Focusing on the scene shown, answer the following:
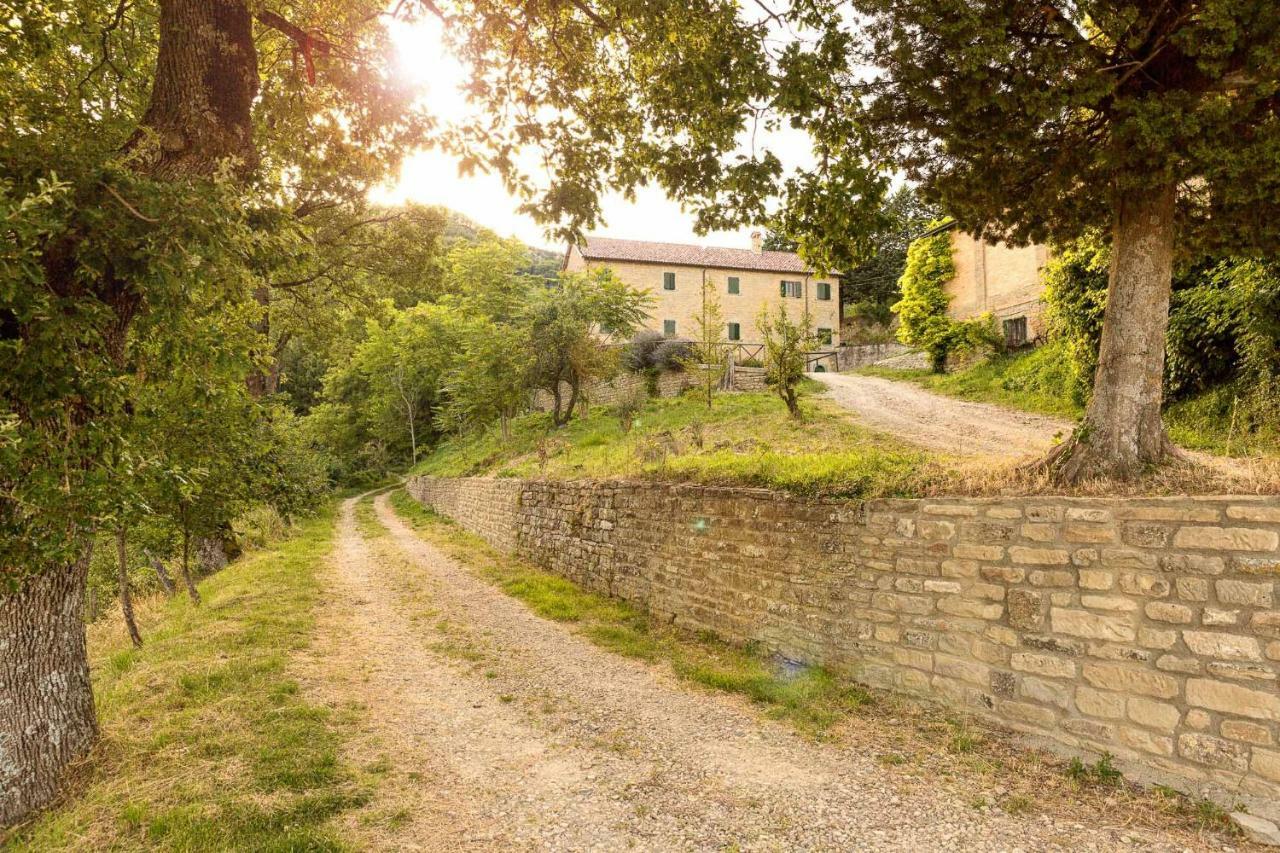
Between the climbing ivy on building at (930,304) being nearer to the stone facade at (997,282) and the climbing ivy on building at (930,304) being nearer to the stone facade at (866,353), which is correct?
the stone facade at (997,282)

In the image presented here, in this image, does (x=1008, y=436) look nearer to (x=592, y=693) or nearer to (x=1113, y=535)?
(x=1113, y=535)

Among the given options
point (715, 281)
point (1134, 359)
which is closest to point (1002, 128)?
point (1134, 359)

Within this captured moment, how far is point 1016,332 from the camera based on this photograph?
799 inches

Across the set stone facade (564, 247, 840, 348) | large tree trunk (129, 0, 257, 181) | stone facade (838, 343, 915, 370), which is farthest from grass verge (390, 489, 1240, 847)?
stone facade (564, 247, 840, 348)

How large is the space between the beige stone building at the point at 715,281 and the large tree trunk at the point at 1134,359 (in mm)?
29304

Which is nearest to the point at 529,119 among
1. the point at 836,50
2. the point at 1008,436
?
the point at 836,50

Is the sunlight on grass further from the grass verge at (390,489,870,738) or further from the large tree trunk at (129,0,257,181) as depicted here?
the large tree trunk at (129,0,257,181)

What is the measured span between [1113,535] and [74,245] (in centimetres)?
692

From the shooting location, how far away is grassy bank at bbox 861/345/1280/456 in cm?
717

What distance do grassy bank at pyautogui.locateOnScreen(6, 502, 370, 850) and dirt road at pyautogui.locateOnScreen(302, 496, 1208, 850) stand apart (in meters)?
0.34

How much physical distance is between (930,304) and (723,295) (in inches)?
557

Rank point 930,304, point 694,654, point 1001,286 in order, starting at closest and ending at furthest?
point 694,654 < point 1001,286 < point 930,304

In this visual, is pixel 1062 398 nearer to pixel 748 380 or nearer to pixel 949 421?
pixel 949 421

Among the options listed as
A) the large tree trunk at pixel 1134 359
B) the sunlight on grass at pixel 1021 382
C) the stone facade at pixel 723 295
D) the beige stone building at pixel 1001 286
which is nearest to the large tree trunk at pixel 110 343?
the large tree trunk at pixel 1134 359
